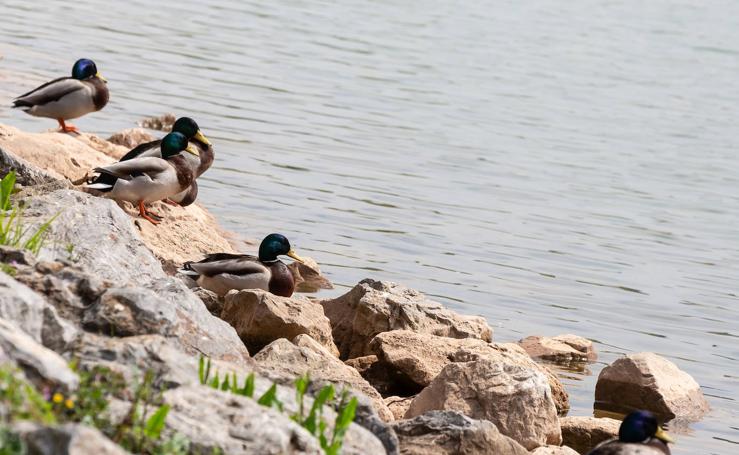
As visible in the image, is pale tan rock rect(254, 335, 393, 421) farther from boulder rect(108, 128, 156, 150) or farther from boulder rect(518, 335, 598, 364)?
boulder rect(108, 128, 156, 150)

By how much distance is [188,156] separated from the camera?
12.7m

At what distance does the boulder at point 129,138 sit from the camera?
15297 millimetres

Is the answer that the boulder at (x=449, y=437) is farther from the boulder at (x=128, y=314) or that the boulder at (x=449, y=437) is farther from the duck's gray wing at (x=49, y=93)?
the duck's gray wing at (x=49, y=93)

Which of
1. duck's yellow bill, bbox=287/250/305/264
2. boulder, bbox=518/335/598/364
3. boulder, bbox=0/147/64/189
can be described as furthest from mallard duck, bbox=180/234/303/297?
boulder, bbox=0/147/64/189

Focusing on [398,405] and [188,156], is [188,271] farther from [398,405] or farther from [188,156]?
[398,405]

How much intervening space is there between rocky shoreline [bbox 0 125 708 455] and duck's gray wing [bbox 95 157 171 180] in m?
0.47

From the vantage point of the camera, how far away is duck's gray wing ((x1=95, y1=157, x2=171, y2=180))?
37.2 feet

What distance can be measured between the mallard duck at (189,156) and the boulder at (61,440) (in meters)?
8.58

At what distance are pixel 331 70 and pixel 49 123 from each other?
939cm

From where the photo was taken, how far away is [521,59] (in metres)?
30.8

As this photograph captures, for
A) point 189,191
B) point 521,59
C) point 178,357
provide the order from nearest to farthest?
1. point 178,357
2. point 189,191
3. point 521,59

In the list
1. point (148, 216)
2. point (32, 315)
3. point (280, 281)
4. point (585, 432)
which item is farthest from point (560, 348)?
point (32, 315)

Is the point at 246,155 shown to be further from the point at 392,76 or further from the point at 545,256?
the point at 392,76

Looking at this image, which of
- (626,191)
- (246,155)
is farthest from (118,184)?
(626,191)
